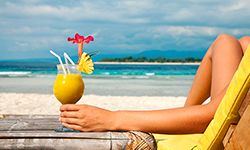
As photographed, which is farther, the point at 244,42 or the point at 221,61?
the point at 244,42

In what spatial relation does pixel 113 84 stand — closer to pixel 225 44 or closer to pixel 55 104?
pixel 55 104

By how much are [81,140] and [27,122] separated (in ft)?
2.14

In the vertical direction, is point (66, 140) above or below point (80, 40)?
below

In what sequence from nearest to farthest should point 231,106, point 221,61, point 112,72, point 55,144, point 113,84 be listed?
point 231,106
point 55,144
point 221,61
point 113,84
point 112,72

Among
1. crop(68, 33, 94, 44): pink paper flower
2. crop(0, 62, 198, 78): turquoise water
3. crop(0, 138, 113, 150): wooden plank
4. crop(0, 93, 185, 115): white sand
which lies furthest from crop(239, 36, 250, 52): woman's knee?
crop(0, 62, 198, 78): turquoise water

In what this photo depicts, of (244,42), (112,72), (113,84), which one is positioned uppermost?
(244,42)

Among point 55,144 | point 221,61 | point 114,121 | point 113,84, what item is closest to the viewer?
point 55,144

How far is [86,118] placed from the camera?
1620 mm

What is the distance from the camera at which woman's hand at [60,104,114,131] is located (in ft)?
5.29

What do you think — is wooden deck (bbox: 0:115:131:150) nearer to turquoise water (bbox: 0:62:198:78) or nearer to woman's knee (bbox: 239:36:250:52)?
woman's knee (bbox: 239:36:250:52)

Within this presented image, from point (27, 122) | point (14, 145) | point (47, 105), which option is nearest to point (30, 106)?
point (47, 105)

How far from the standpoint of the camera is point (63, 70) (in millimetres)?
1727

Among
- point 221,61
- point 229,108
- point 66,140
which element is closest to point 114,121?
point 66,140

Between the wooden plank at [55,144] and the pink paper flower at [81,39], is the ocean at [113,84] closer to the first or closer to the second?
the pink paper flower at [81,39]
